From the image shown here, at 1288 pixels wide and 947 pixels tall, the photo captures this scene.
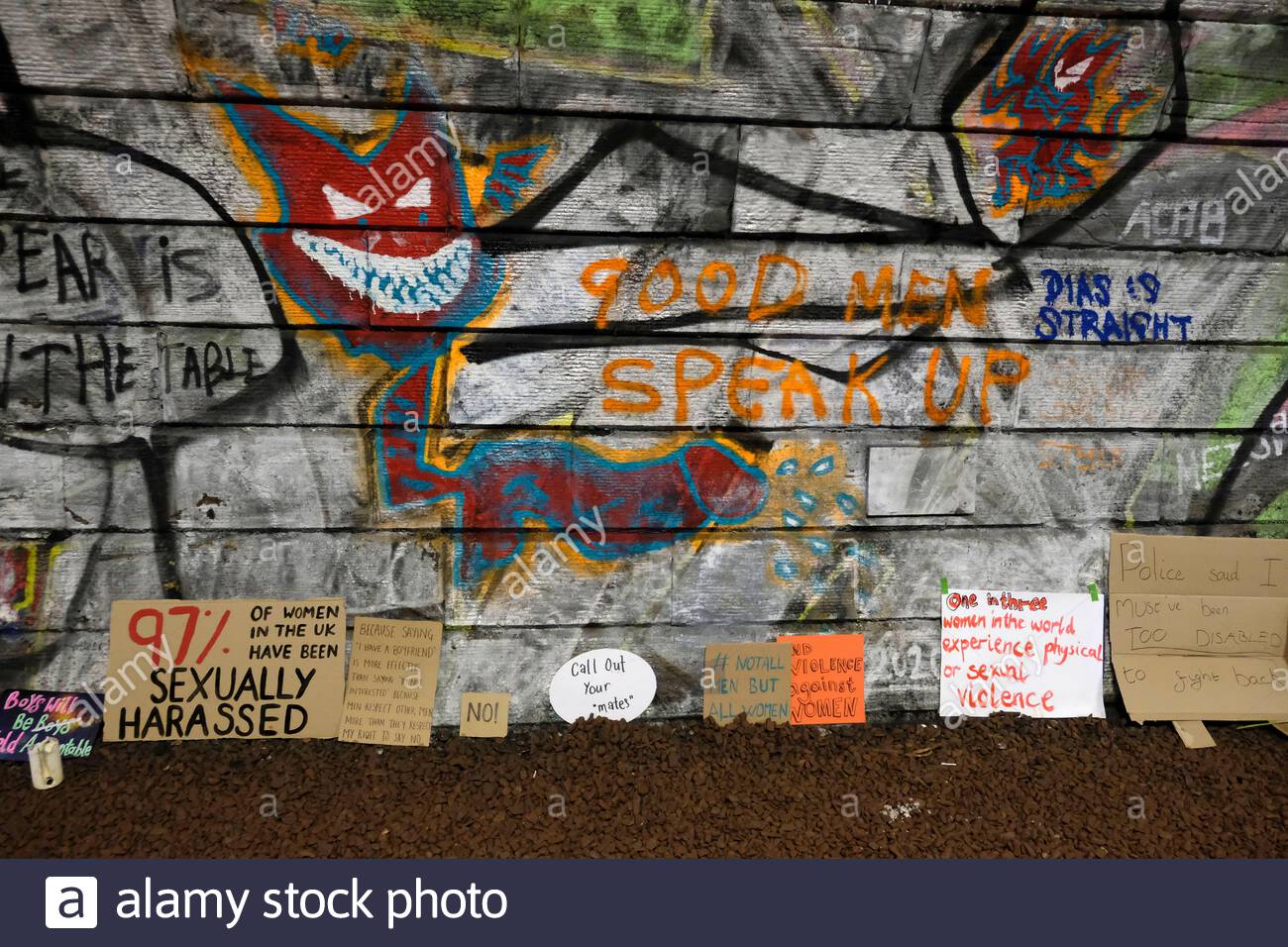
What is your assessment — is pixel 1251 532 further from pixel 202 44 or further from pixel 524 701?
pixel 202 44

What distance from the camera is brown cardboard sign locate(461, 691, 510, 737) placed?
2797mm

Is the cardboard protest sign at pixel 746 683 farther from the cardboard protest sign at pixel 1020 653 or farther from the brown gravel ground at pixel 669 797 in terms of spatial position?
the cardboard protest sign at pixel 1020 653

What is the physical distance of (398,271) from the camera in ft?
8.45

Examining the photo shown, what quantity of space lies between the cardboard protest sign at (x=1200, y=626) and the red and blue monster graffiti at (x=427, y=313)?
1.56 metres

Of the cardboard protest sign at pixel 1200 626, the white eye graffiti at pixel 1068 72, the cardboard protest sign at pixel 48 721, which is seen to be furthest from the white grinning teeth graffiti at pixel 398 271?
the cardboard protest sign at pixel 1200 626

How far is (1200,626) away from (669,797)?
2197mm

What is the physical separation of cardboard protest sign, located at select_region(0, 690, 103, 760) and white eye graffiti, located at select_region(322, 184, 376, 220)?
193cm

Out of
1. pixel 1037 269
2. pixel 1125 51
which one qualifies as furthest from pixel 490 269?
pixel 1125 51

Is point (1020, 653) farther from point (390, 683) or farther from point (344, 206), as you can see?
point (344, 206)

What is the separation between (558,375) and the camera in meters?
2.67

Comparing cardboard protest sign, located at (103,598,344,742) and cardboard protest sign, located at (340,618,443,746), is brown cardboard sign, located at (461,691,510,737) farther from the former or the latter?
cardboard protest sign, located at (103,598,344,742)

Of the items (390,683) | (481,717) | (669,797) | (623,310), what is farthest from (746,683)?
(623,310)

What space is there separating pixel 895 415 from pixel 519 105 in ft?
5.58

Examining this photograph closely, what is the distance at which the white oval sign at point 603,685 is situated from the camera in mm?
2824
